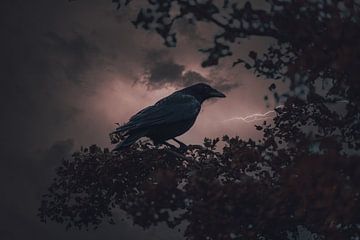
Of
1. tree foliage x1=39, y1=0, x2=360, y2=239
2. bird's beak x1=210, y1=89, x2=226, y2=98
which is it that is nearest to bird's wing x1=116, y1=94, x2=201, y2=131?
bird's beak x1=210, y1=89, x2=226, y2=98

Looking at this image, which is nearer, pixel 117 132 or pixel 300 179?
pixel 300 179

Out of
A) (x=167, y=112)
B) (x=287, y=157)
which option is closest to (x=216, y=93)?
(x=167, y=112)

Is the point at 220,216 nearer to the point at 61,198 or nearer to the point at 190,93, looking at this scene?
the point at 61,198

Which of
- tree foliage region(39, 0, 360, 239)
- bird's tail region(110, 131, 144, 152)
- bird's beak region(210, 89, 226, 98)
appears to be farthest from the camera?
bird's beak region(210, 89, 226, 98)

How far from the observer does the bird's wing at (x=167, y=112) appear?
27.9ft

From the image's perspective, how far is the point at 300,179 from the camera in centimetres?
393

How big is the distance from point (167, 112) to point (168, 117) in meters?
0.15

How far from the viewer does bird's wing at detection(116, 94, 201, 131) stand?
850 cm

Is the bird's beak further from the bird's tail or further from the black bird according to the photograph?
the bird's tail

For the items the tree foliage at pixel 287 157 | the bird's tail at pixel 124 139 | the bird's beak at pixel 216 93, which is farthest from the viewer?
the bird's beak at pixel 216 93

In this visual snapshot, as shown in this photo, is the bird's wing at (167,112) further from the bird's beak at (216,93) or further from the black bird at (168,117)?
the bird's beak at (216,93)

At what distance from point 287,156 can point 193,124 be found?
16.3 ft

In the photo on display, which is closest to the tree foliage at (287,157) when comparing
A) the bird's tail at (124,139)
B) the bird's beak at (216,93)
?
the bird's tail at (124,139)

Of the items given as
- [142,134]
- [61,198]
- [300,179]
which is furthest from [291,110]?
[61,198]
